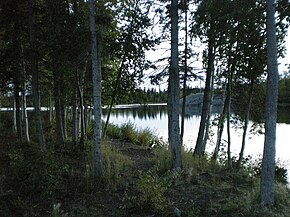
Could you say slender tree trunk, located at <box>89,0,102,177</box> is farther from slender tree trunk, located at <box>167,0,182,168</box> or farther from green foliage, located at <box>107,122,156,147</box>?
green foliage, located at <box>107,122,156,147</box>

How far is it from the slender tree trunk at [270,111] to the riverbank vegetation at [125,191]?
29 cm

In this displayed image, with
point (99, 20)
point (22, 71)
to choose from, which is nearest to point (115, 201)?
point (99, 20)

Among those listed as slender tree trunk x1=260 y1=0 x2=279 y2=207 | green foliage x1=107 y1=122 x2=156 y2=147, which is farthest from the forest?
green foliage x1=107 y1=122 x2=156 y2=147

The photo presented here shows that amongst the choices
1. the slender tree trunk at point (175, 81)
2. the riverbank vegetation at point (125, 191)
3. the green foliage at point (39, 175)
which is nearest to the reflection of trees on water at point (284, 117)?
the riverbank vegetation at point (125, 191)

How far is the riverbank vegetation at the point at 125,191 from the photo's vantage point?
498 cm

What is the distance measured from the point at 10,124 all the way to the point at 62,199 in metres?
12.4

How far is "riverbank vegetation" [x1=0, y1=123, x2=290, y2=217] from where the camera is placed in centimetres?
498

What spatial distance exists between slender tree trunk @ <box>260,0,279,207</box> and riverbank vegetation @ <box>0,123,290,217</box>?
0.29 meters

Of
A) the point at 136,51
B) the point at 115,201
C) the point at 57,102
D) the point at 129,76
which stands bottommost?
the point at 115,201

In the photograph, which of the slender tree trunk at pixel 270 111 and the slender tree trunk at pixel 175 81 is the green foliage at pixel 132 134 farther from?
the slender tree trunk at pixel 270 111

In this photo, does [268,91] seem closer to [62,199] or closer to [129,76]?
[62,199]

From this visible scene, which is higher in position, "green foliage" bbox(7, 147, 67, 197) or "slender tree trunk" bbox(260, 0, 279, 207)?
"slender tree trunk" bbox(260, 0, 279, 207)

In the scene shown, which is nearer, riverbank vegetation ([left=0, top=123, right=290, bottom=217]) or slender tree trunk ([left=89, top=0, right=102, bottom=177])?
riverbank vegetation ([left=0, top=123, right=290, bottom=217])

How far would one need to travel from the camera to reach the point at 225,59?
9641 millimetres
